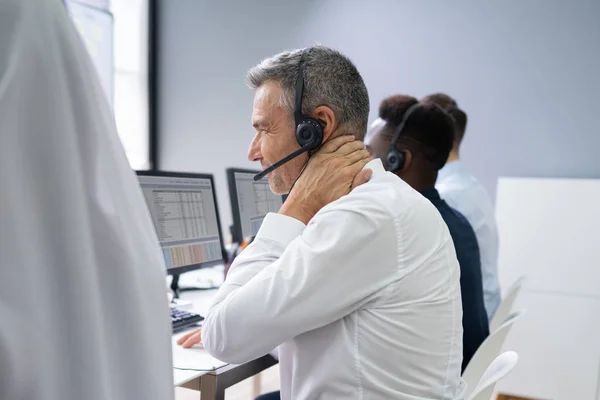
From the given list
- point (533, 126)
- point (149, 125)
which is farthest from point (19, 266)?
point (149, 125)

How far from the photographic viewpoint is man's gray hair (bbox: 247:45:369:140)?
1.13 meters

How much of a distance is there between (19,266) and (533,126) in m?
3.37

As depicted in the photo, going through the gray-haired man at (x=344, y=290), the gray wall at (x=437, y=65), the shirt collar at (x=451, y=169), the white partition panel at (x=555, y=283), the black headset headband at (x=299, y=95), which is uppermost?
the gray wall at (x=437, y=65)

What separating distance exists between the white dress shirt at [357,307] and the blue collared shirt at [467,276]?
636 mm

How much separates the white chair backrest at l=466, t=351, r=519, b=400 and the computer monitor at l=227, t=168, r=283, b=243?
1.14m

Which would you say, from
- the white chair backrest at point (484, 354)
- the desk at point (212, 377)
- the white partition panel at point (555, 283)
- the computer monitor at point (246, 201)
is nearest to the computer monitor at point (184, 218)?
the computer monitor at point (246, 201)

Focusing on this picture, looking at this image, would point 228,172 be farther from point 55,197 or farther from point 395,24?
point 395,24

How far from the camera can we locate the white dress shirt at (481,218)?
234cm

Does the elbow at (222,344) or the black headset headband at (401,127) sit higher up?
the black headset headband at (401,127)

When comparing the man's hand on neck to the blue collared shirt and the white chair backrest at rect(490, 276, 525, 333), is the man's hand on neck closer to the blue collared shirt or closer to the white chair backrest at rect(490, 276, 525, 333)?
the blue collared shirt

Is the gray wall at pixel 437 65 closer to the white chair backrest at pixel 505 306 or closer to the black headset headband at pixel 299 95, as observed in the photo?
the white chair backrest at pixel 505 306

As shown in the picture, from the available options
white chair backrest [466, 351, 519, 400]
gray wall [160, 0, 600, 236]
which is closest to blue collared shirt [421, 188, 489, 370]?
white chair backrest [466, 351, 519, 400]

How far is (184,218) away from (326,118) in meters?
0.92

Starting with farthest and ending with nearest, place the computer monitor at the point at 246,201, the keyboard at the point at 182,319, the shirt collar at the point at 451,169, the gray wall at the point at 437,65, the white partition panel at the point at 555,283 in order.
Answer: the gray wall at the point at 437,65
the white partition panel at the point at 555,283
the shirt collar at the point at 451,169
the computer monitor at the point at 246,201
the keyboard at the point at 182,319
